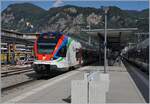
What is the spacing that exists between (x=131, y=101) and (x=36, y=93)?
12.2 ft

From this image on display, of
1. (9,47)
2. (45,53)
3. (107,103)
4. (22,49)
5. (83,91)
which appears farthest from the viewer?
(22,49)

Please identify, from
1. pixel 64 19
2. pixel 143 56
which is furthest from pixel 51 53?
pixel 64 19

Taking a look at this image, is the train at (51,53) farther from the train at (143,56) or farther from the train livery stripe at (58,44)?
the train at (143,56)

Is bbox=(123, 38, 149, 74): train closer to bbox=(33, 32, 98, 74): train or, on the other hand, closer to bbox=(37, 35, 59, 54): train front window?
bbox=(33, 32, 98, 74): train

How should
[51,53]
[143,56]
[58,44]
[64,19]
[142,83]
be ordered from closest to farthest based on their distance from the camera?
[142,83], [51,53], [58,44], [143,56], [64,19]

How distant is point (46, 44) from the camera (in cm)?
2386

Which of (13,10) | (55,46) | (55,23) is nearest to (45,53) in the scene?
(55,46)

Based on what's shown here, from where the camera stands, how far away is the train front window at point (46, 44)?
77.5 ft

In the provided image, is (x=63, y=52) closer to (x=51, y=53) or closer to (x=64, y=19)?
(x=51, y=53)

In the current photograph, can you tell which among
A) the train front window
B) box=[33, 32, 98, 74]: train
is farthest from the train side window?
the train front window

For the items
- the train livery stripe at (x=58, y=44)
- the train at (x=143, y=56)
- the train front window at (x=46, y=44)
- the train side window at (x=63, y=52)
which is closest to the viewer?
the train livery stripe at (x=58, y=44)

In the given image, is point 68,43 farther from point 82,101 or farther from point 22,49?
point 22,49

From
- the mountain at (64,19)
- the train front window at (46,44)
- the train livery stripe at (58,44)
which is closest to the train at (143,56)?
the train livery stripe at (58,44)

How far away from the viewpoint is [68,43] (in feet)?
81.3
